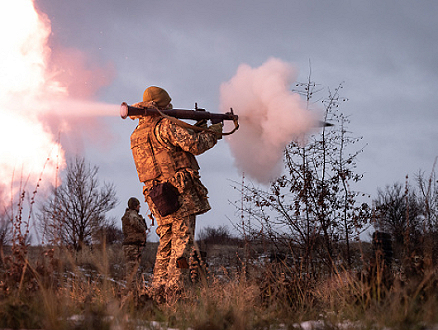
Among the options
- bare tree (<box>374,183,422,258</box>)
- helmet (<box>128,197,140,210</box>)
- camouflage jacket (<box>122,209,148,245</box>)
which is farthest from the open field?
helmet (<box>128,197,140,210</box>)

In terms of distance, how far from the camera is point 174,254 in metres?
5.82

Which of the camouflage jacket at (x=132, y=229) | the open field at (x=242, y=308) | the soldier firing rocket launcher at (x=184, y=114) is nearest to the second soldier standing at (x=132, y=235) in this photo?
the camouflage jacket at (x=132, y=229)

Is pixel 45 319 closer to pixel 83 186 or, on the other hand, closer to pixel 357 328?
pixel 357 328

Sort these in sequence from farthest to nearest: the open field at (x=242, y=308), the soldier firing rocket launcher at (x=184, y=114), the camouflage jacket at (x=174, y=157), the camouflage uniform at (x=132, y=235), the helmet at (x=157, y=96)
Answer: the camouflage uniform at (x=132, y=235) < the helmet at (x=157, y=96) < the soldier firing rocket launcher at (x=184, y=114) < the camouflage jacket at (x=174, y=157) < the open field at (x=242, y=308)

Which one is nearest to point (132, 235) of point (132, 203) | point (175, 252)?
point (132, 203)

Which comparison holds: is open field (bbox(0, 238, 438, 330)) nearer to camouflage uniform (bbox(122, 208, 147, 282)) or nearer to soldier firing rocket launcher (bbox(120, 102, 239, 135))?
soldier firing rocket launcher (bbox(120, 102, 239, 135))

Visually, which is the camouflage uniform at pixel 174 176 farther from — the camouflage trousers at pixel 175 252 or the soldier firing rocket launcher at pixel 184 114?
the soldier firing rocket launcher at pixel 184 114

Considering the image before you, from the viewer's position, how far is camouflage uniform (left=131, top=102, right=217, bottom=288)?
18.9 feet

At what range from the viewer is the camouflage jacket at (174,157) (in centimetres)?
582

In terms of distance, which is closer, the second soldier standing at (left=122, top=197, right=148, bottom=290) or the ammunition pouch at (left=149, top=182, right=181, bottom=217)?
the ammunition pouch at (left=149, top=182, right=181, bottom=217)

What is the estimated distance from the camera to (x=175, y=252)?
5824 mm

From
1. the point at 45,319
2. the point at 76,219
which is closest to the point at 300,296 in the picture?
the point at 45,319

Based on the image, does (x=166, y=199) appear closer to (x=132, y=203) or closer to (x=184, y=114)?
(x=184, y=114)

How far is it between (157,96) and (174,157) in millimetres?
929
